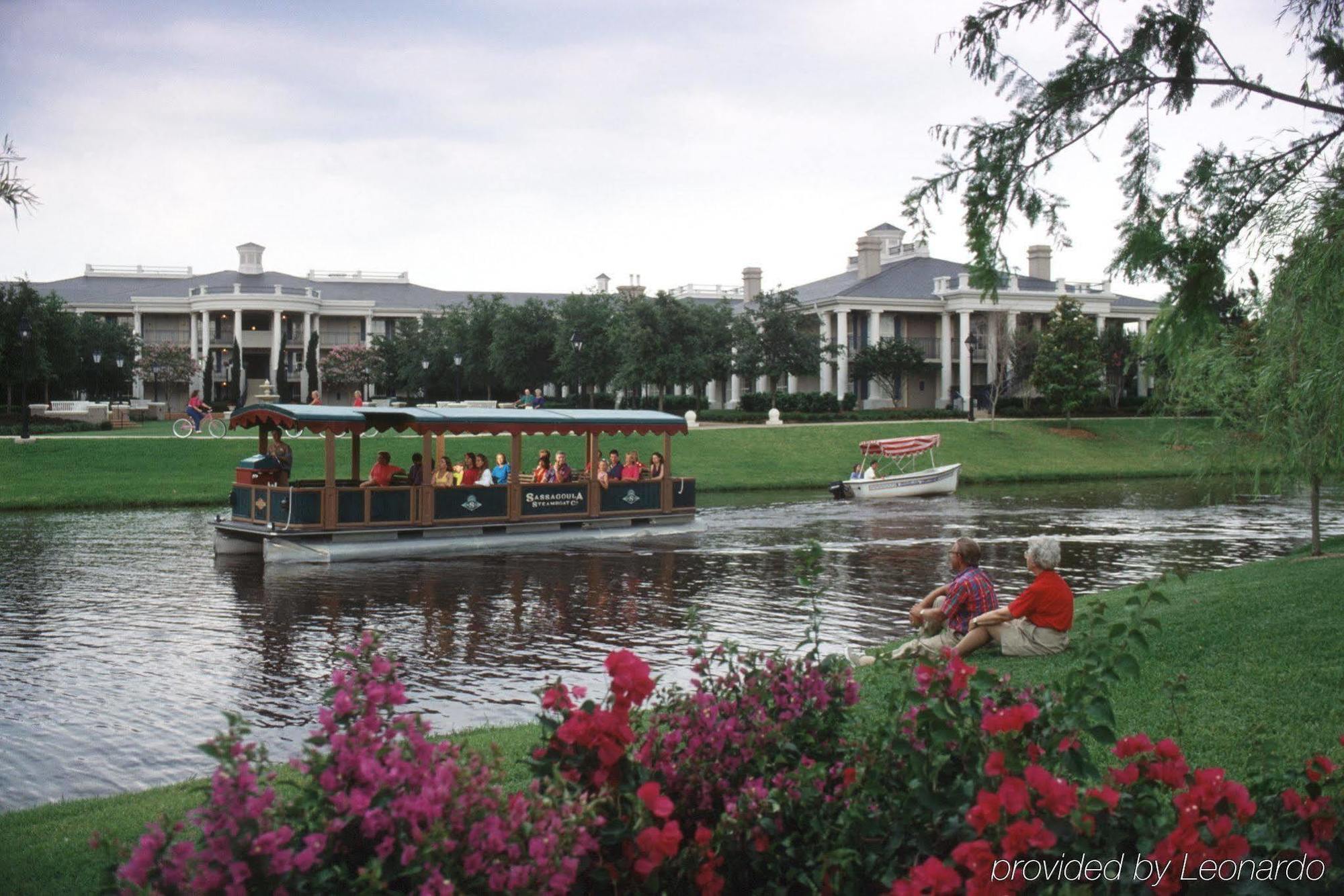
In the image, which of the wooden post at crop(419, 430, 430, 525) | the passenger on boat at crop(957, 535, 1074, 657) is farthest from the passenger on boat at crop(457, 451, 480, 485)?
the passenger on boat at crop(957, 535, 1074, 657)

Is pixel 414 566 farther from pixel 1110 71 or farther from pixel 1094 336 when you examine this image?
pixel 1094 336

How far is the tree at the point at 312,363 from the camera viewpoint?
8438cm

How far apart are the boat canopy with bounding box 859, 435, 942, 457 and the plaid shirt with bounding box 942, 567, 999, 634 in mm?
27388

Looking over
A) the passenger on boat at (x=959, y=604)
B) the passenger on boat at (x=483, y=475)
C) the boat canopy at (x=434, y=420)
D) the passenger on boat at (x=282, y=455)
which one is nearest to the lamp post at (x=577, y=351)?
the boat canopy at (x=434, y=420)

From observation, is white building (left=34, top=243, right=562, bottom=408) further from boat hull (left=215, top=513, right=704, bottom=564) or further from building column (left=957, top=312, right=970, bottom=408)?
boat hull (left=215, top=513, right=704, bottom=564)

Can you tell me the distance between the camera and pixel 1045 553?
10641 mm

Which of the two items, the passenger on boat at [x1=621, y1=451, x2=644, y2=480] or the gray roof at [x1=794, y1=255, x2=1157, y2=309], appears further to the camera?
the gray roof at [x1=794, y1=255, x2=1157, y2=309]

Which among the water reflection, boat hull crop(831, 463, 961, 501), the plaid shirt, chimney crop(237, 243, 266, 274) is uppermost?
chimney crop(237, 243, 266, 274)

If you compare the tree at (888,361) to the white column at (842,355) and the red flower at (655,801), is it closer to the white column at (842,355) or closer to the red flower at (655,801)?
the white column at (842,355)

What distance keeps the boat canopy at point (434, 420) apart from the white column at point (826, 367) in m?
43.5

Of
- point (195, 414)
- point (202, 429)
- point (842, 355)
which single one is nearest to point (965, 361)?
point (842, 355)

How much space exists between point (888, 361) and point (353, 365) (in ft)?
129

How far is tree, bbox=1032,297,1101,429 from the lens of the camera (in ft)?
204

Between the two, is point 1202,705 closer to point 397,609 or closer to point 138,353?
point 397,609
